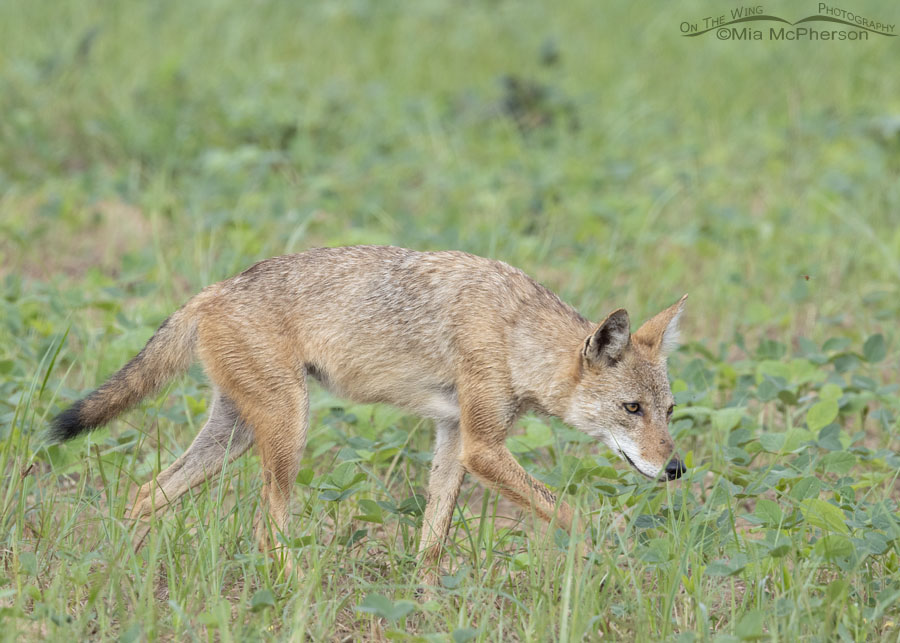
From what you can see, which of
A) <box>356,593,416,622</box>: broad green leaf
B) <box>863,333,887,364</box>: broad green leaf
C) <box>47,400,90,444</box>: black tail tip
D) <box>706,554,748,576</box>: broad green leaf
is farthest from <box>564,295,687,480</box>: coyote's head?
<box>47,400,90,444</box>: black tail tip

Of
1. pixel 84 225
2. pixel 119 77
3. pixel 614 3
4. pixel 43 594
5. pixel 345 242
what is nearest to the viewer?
pixel 43 594

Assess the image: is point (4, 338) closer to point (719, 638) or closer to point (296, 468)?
point (296, 468)

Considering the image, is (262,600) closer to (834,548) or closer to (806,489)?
(834,548)

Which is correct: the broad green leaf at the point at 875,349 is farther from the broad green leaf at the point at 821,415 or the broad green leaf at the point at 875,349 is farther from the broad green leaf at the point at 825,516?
the broad green leaf at the point at 825,516

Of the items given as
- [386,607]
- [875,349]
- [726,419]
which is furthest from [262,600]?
[875,349]

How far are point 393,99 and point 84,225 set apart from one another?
11.7ft

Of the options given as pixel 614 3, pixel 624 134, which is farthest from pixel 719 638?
pixel 614 3

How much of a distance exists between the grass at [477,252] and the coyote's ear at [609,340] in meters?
0.45

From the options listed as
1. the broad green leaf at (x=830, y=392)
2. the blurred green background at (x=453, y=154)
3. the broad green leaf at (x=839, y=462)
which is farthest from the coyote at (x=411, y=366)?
the blurred green background at (x=453, y=154)

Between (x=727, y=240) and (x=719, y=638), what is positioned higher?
(x=719, y=638)

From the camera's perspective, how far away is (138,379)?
Answer: 4758 millimetres

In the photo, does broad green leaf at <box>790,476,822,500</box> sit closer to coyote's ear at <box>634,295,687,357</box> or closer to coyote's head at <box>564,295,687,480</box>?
coyote's head at <box>564,295,687,480</box>

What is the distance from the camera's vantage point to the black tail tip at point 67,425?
453cm

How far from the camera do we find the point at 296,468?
15.4 ft
